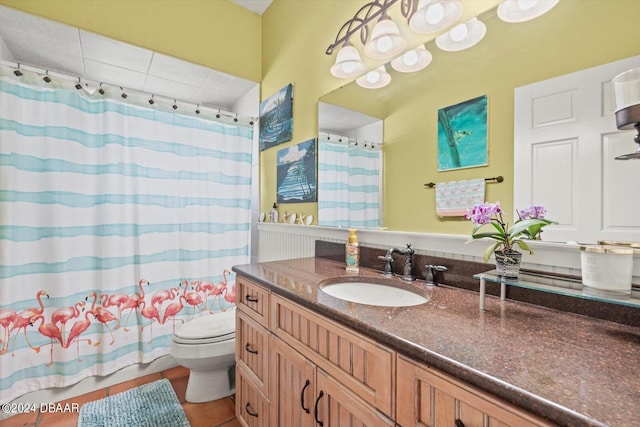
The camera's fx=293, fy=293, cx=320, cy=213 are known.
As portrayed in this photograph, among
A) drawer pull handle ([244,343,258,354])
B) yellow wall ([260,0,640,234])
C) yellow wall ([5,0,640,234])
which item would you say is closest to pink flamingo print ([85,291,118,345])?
drawer pull handle ([244,343,258,354])

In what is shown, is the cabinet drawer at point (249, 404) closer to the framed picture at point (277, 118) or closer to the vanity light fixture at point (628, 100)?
the vanity light fixture at point (628, 100)

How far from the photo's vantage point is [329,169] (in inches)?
72.7

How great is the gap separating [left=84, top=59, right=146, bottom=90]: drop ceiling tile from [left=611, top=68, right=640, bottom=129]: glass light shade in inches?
106

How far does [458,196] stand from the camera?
1.14 m

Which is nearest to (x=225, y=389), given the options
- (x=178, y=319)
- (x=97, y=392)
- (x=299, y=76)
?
(x=178, y=319)

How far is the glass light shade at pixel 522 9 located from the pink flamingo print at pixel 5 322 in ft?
9.16

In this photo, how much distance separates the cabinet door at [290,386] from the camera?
3.19 ft

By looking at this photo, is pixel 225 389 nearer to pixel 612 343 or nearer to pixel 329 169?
pixel 329 169

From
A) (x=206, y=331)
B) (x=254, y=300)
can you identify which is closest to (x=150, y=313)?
(x=206, y=331)

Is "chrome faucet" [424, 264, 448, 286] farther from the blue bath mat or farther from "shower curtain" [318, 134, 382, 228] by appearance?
the blue bath mat

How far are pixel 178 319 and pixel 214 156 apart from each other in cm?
128

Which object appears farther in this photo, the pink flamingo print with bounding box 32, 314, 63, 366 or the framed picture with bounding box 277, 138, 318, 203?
the framed picture with bounding box 277, 138, 318, 203

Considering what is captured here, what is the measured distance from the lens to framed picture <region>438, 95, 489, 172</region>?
1074 mm

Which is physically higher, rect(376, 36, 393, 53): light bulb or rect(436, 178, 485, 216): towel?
rect(376, 36, 393, 53): light bulb
